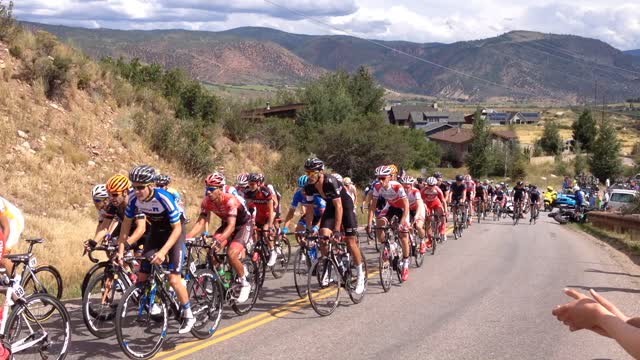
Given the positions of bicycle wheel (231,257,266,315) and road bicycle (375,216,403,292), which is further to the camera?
road bicycle (375,216,403,292)

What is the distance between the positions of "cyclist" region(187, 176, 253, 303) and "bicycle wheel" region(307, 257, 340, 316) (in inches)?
38.6

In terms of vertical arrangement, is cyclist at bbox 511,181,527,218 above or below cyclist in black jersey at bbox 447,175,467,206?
below

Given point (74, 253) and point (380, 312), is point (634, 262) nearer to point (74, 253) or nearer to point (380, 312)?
point (380, 312)

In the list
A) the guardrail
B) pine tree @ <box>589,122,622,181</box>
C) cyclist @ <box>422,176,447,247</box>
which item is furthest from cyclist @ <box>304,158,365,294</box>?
pine tree @ <box>589,122,622,181</box>

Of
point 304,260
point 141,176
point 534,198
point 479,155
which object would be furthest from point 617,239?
point 479,155

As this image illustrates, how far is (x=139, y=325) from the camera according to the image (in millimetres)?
8219

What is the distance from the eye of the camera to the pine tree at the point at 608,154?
83.4 meters

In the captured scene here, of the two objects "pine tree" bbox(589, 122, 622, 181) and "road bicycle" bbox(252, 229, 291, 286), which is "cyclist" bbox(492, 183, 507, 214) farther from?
"pine tree" bbox(589, 122, 622, 181)

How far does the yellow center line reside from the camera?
7761 millimetres

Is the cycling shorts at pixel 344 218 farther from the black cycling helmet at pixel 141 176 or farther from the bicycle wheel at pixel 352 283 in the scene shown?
the black cycling helmet at pixel 141 176

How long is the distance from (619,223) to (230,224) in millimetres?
20264

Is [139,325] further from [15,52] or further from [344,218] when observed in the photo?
[15,52]

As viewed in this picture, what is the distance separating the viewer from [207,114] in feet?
111

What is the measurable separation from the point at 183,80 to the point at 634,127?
555ft
